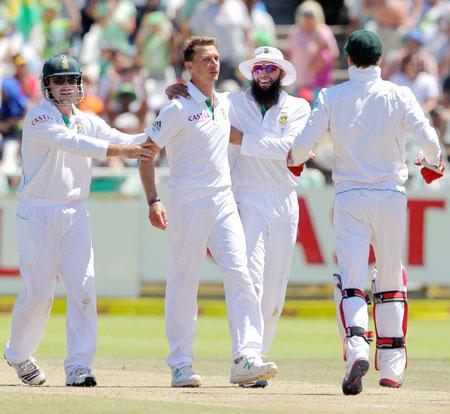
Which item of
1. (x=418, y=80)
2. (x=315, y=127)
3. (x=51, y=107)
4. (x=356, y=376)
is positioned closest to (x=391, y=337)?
(x=356, y=376)

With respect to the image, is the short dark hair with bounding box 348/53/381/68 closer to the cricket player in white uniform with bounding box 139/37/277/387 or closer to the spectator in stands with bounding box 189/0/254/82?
the cricket player in white uniform with bounding box 139/37/277/387

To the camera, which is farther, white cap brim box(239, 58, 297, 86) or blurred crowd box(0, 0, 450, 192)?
blurred crowd box(0, 0, 450, 192)

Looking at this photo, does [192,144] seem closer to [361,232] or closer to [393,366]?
[361,232]

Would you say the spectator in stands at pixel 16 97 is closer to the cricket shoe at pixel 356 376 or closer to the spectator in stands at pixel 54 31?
the spectator in stands at pixel 54 31

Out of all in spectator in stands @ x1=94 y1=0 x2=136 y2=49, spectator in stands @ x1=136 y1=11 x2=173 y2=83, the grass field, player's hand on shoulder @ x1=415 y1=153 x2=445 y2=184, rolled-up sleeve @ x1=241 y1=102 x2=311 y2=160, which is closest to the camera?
the grass field

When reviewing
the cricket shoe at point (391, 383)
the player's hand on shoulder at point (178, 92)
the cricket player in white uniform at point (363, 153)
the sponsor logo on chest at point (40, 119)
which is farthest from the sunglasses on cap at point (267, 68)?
the cricket shoe at point (391, 383)

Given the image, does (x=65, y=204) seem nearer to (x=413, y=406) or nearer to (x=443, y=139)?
(x=413, y=406)

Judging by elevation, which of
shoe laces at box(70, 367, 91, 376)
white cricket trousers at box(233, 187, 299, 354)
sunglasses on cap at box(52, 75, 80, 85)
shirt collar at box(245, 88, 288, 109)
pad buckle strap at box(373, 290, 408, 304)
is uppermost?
sunglasses on cap at box(52, 75, 80, 85)

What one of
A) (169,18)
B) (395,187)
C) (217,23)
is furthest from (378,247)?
(169,18)

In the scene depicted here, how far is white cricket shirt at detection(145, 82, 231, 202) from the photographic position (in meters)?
9.65

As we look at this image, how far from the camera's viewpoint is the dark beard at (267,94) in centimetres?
1025

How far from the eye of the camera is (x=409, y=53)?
18.8 meters

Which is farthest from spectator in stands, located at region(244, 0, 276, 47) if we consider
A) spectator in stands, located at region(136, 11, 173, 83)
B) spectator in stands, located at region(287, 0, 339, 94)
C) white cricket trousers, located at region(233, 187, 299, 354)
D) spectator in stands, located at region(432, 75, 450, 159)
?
white cricket trousers, located at region(233, 187, 299, 354)

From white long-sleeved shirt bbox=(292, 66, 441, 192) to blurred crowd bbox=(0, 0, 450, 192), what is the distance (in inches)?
303
